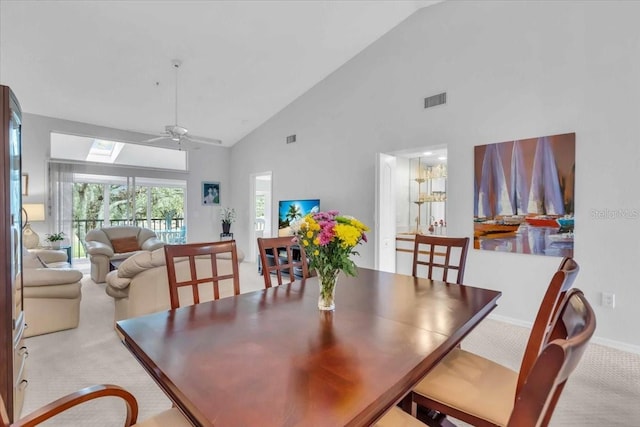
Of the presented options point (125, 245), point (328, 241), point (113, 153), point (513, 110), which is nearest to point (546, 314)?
point (328, 241)

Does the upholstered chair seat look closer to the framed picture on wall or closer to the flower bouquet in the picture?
the flower bouquet

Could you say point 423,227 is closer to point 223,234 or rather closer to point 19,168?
point 223,234

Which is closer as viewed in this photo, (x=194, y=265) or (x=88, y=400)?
(x=88, y=400)

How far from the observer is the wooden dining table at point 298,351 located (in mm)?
808

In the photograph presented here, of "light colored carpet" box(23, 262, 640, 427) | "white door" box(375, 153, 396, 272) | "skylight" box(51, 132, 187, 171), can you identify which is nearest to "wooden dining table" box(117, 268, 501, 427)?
"light colored carpet" box(23, 262, 640, 427)

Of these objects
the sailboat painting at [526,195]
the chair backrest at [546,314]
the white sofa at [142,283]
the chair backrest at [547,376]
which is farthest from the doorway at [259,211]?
the chair backrest at [547,376]

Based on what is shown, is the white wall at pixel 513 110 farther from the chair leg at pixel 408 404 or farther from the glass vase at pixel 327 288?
the glass vase at pixel 327 288

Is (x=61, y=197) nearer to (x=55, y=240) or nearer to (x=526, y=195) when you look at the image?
(x=55, y=240)

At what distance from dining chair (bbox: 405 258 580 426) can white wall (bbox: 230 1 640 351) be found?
227 cm

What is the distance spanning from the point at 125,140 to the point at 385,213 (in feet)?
18.1

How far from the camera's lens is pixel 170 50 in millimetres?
4168

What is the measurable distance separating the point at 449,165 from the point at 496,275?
1411 mm

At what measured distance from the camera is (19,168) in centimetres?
166

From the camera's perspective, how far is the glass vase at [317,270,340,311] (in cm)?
151
